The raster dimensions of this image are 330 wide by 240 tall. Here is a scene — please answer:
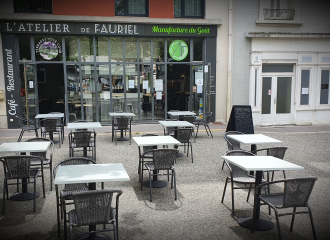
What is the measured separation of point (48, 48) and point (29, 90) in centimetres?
Result: 182

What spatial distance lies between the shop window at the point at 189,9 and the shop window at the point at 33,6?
5101mm

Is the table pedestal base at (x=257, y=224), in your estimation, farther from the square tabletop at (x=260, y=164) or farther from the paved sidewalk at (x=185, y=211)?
the square tabletop at (x=260, y=164)

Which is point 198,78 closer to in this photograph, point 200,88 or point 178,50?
point 200,88

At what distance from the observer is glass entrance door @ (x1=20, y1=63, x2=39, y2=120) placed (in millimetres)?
12603

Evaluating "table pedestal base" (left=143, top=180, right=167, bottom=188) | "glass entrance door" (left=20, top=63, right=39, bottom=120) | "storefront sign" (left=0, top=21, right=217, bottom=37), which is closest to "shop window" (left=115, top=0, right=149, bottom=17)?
"storefront sign" (left=0, top=21, right=217, bottom=37)

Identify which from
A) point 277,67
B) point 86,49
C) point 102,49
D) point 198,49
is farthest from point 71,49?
point 277,67

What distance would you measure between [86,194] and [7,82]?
10.7 m

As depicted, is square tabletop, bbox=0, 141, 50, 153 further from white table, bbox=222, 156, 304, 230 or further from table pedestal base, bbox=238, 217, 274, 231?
table pedestal base, bbox=238, 217, 274, 231

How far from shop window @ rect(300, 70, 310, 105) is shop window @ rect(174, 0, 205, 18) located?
5.13 meters

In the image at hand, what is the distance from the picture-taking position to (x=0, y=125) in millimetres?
12594

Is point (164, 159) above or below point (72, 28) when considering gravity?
below

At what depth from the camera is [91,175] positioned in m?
4.11

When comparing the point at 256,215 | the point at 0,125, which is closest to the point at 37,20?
the point at 0,125

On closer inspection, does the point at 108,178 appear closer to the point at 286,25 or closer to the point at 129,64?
the point at 129,64
